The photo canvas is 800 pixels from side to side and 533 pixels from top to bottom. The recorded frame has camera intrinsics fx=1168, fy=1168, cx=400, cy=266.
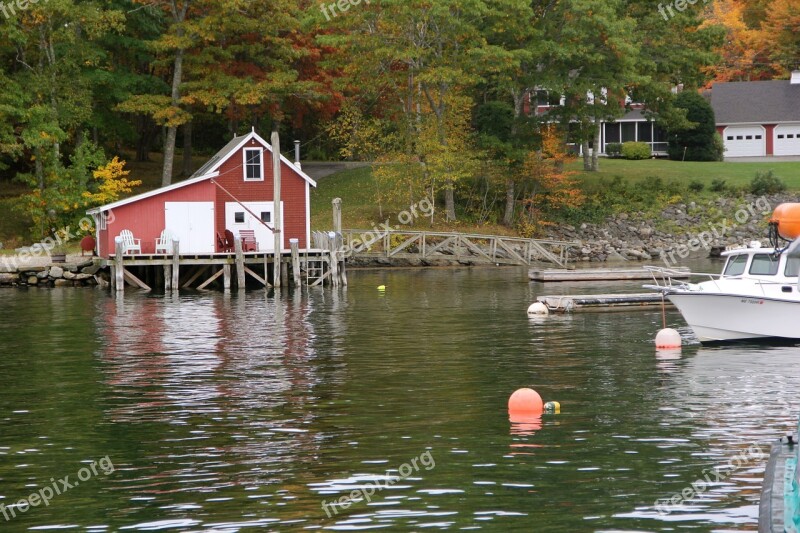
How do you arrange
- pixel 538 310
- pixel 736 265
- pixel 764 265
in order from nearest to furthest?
pixel 764 265 → pixel 736 265 → pixel 538 310

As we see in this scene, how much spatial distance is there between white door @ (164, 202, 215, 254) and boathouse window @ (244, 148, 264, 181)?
2.65 meters

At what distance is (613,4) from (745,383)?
43.2 meters

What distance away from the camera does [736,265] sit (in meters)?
30.3

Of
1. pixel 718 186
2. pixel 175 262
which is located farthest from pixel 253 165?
pixel 718 186

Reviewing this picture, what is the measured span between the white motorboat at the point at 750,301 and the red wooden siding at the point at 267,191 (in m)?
26.4

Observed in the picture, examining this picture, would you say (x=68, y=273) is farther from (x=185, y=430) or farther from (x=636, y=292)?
(x=185, y=430)

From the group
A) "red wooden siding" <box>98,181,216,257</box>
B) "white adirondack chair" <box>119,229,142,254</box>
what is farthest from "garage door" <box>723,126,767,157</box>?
"white adirondack chair" <box>119,229,142,254</box>

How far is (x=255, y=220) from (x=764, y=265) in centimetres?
2810

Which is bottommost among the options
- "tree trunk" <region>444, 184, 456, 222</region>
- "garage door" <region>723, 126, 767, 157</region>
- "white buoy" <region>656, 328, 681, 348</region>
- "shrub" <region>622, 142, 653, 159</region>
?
"white buoy" <region>656, 328, 681, 348</region>

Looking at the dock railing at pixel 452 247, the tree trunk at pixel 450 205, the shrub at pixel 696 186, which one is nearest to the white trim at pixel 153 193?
the dock railing at pixel 452 247

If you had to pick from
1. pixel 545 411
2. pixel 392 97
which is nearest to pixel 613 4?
pixel 392 97

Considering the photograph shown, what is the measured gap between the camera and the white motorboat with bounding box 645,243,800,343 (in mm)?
28453

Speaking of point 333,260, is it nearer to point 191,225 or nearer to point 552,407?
point 191,225

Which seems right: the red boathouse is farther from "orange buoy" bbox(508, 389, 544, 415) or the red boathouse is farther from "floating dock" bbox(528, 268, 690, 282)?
"orange buoy" bbox(508, 389, 544, 415)
